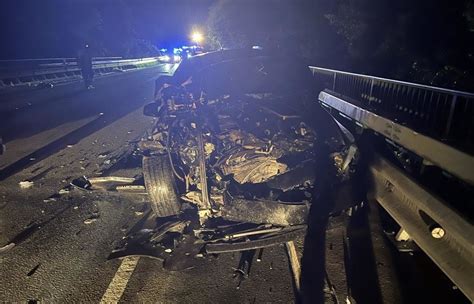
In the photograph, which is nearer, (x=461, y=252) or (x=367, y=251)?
(x=461, y=252)

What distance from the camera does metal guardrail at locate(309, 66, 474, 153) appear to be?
344 centimetres

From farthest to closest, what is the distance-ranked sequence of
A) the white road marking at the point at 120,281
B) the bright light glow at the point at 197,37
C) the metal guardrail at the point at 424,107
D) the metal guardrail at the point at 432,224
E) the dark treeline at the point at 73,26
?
the bright light glow at the point at 197,37
the dark treeline at the point at 73,26
the metal guardrail at the point at 424,107
the white road marking at the point at 120,281
the metal guardrail at the point at 432,224

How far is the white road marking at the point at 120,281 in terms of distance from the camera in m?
2.92

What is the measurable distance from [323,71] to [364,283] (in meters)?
8.65

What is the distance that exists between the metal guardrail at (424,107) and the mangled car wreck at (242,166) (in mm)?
1053

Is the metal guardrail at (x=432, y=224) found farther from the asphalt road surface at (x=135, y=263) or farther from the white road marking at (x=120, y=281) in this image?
the white road marking at (x=120, y=281)

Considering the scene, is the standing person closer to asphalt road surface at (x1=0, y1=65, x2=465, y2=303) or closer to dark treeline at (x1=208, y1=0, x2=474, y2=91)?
dark treeline at (x1=208, y1=0, x2=474, y2=91)

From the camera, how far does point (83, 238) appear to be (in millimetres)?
3924

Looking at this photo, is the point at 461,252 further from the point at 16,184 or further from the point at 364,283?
the point at 16,184

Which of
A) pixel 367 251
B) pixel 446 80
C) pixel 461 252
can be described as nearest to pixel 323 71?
pixel 446 80

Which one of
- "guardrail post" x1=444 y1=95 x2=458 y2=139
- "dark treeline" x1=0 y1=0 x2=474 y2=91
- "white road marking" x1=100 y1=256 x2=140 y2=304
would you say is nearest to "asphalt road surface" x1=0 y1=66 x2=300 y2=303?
"white road marking" x1=100 y1=256 x2=140 y2=304

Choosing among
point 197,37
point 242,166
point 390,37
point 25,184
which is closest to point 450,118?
point 242,166

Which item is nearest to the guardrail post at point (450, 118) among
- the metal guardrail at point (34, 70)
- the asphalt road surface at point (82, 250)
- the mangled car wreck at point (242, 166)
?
the mangled car wreck at point (242, 166)

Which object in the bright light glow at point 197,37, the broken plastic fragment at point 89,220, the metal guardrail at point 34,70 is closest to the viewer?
the broken plastic fragment at point 89,220
